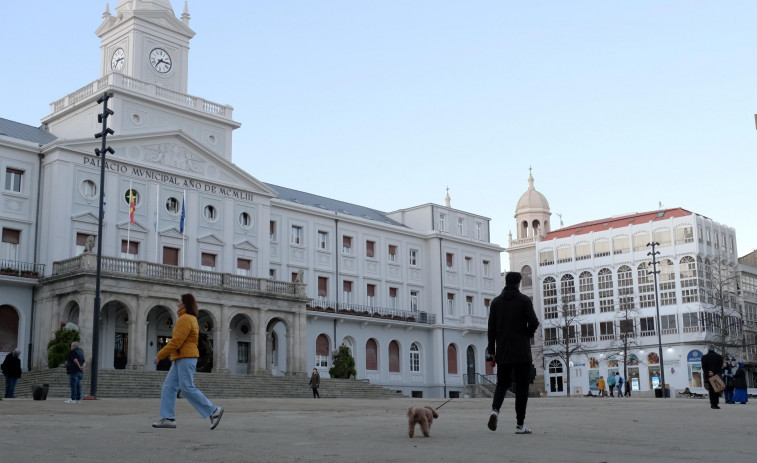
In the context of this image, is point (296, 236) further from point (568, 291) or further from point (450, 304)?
point (568, 291)

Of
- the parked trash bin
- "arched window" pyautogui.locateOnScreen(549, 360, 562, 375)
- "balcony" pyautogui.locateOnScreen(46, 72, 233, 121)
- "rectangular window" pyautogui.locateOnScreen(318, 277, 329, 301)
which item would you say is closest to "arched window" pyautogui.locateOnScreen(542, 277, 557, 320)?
"arched window" pyautogui.locateOnScreen(549, 360, 562, 375)

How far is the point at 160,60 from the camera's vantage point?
154ft

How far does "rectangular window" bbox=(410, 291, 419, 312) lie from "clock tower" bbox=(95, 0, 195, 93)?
71.5 ft

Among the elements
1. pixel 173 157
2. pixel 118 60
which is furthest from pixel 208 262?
pixel 118 60

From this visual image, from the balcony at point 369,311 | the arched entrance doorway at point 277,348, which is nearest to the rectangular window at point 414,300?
the balcony at point 369,311

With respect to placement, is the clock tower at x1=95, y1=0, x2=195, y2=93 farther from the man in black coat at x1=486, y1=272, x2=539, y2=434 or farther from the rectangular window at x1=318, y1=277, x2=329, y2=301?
the man in black coat at x1=486, y1=272, x2=539, y2=434

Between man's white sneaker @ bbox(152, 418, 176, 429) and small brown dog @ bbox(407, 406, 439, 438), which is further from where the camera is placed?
man's white sneaker @ bbox(152, 418, 176, 429)

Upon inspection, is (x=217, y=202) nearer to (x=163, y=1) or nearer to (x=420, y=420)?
(x=163, y=1)

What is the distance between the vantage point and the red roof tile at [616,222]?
7631cm

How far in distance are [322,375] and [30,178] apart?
2050 centimetres

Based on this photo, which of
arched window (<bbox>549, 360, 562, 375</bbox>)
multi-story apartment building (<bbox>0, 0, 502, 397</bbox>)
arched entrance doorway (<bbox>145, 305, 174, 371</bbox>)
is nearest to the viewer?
multi-story apartment building (<bbox>0, 0, 502, 397</bbox>)

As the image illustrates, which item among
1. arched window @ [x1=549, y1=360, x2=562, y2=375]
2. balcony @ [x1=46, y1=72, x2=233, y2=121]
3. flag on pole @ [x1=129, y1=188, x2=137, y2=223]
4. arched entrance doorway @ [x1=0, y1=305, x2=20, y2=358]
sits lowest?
arched window @ [x1=549, y1=360, x2=562, y2=375]

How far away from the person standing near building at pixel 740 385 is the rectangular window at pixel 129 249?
28195 millimetres

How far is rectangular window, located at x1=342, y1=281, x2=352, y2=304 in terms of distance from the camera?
5416 cm
